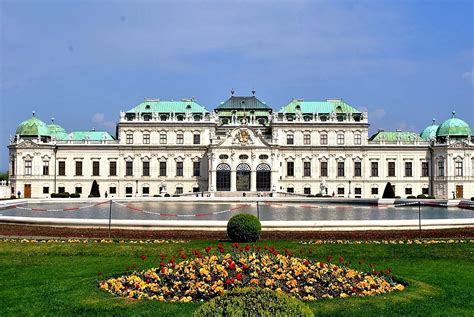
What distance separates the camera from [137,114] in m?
78.4

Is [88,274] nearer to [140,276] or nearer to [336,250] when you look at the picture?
[140,276]

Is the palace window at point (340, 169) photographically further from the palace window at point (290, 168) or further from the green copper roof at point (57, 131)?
the green copper roof at point (57, 131)

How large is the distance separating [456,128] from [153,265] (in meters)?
69.9

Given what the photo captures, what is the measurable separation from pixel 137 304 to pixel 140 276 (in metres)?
2.10

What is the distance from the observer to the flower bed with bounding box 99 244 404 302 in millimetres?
11711

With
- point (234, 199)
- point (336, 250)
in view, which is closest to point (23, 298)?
point (336, 250)

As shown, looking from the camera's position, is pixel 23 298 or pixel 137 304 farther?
pixel 23 298

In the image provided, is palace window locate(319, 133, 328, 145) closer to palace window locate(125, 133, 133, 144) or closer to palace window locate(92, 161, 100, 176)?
palace window locate(125, 133, 133, 144)

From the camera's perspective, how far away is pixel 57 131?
85625 millimetres

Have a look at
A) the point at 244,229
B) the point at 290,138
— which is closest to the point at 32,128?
the point at 290,138

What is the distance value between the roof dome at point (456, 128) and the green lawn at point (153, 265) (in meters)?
60.9

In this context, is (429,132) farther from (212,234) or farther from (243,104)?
(212,234)

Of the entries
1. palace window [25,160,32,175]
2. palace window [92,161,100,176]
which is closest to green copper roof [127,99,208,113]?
palace window [92,161,100,176]

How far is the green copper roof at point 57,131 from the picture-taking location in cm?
8307
